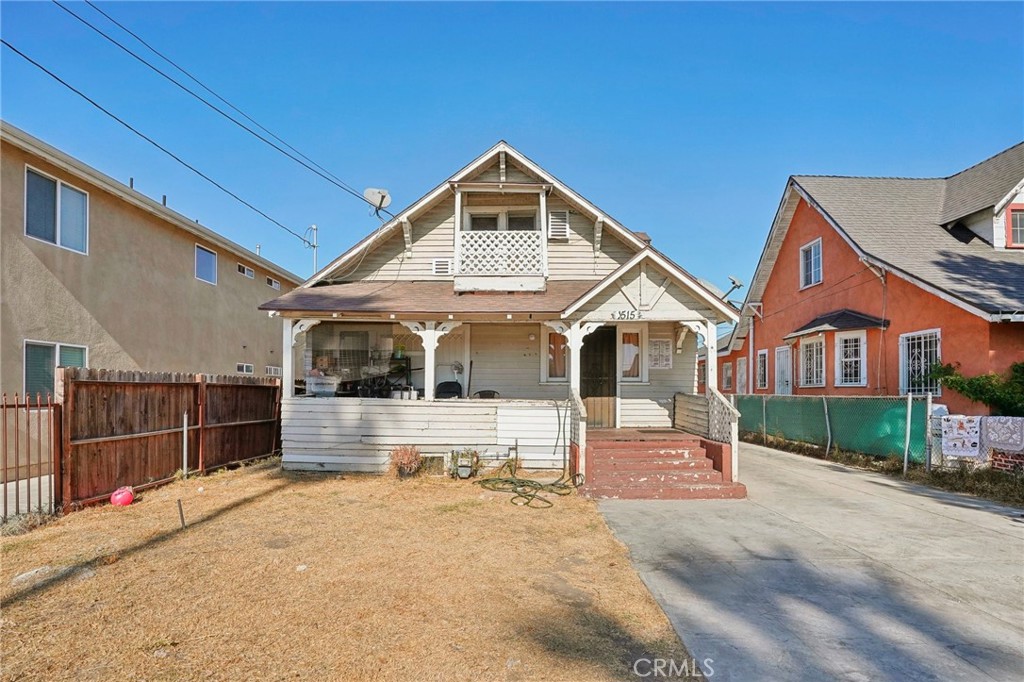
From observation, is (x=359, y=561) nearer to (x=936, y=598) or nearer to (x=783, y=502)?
(x=936, y=598)

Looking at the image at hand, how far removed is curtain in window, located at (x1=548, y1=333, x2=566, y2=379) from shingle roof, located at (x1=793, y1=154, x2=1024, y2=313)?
26.7 ft

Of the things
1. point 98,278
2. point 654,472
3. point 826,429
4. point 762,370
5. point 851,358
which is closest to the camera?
point 654,472

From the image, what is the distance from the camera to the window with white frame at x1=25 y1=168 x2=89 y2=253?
32.0 feet

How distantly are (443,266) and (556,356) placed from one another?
11.1ft

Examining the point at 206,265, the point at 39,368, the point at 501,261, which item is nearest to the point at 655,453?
the point at 501,261

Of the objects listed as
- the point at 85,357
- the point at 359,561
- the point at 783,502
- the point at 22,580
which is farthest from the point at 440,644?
the point at 85,357

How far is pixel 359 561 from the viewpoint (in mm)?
5492

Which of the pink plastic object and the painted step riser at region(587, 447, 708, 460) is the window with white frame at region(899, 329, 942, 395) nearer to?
the painted step riser at region(587, 447, 708, 460)

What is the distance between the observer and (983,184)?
15.1 meters

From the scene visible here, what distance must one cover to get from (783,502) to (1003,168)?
44.4ft

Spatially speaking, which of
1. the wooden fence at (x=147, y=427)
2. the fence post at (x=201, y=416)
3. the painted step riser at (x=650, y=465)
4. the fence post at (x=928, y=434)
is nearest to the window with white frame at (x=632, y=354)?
the painted step riser at (x=650, y=465)

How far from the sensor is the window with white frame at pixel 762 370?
20.9 meters

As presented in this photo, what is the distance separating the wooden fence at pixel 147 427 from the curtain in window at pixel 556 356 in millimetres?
6526

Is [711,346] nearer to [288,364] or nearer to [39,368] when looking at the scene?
[288,364]
